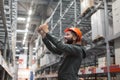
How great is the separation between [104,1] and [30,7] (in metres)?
10.0

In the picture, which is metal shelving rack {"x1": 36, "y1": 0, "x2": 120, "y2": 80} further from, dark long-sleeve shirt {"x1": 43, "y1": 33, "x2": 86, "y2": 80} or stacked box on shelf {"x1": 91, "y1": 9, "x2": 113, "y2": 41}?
dark long-sleeve shirt {"x1": 43, "y1": 33, "x2": 86, "y2": 80}

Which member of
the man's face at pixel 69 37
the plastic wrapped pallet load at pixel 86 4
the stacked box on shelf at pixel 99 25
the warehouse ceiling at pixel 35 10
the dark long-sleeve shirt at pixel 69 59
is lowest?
the dark long-sleeve shirt at pixel 69 59

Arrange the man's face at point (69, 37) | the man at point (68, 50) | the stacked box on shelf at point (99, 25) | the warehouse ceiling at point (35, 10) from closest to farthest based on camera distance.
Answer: the man at point (68, 50)
the man's face at point (69, 37)
the stacked box on shelf at point (99, 25)
the warehouse ceiling at point (35, 10)

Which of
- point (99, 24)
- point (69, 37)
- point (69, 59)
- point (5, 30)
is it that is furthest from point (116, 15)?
point (5, 30)

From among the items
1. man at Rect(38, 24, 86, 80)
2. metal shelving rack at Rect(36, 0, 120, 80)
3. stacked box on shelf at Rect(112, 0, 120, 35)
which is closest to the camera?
man at Rect(38, 24, 86, 80)

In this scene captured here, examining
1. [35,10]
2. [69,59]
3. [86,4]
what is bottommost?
[69,59]

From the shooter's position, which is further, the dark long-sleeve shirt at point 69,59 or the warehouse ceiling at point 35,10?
the warehouse ceiling at point 35,10

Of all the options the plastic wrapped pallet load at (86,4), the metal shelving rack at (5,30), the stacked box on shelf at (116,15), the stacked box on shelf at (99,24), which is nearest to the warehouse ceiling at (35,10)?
the metal shelving rack at (5,30)

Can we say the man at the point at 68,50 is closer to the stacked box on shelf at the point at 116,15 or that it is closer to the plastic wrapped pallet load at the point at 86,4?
the stacked box on shelf at the point at 116,15

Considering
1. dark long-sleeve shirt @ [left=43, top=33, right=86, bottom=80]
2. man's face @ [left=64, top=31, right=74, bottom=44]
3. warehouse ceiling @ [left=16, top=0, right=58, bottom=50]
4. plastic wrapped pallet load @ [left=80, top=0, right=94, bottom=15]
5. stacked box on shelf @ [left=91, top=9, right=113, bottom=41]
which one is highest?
warehouse ceiling @ [left=16, top=0, right=58, bottom=50]

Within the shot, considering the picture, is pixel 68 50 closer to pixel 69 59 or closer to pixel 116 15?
pixel 69 59

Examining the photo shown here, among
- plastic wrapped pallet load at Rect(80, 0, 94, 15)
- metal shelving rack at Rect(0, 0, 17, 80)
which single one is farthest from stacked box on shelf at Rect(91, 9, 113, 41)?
metal shelving rack at Rect(0, 0, 17, 80)

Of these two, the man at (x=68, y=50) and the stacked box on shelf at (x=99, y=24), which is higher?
the stacked box on shelf at (x=99, y=24)

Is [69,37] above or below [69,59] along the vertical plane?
above
